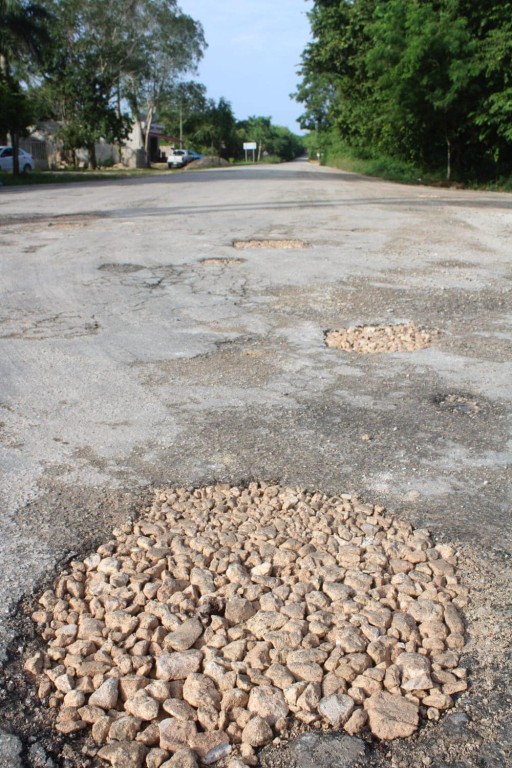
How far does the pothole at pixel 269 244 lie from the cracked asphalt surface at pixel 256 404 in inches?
21.0

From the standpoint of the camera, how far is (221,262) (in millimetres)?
8461

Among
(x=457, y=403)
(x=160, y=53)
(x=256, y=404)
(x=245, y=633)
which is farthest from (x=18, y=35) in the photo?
(x=245, y=633)

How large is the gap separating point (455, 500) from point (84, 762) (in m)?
1.88

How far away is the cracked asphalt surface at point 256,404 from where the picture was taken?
233 cm

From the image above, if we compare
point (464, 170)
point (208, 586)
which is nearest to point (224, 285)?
point (208, 586)

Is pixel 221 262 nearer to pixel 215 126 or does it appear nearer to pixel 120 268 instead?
pixel 120 268

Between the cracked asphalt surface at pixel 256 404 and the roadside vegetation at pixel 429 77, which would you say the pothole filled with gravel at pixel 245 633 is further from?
the roadside vegetation at pixel 429 77

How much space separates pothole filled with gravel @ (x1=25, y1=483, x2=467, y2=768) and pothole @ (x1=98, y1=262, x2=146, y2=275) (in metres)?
5.44

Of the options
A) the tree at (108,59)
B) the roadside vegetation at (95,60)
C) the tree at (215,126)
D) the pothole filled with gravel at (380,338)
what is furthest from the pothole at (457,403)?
the tree at (215,126)

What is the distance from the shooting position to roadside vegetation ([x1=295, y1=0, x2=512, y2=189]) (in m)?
22.3

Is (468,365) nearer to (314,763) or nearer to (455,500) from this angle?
(455,500)

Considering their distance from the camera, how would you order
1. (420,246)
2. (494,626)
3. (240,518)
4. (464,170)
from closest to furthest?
(494,626) < (240,518) < (420,246) < (464,170)

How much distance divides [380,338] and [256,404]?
1.72 meters

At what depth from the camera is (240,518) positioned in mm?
2826
